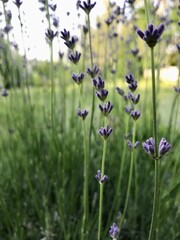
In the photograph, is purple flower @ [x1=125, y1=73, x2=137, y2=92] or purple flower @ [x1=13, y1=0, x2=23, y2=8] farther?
purple flower @ [x1=13, y1=0, x2=23, y2=8]

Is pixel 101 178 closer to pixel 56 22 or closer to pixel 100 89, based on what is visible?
pixel 100 89

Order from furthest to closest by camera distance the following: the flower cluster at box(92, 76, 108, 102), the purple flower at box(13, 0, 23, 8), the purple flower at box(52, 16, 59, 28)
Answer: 1. the purple flower at box(52, 16, 59, 28)
2. the purple flower at box(13, 0, 23, 8)
3. the flower cluster at box(92, 76, 108, 102)

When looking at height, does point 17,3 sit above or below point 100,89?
above

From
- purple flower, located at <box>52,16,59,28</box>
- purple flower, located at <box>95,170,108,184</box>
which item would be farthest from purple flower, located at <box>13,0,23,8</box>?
purple flower, located at <box>95,170,108,184</box>

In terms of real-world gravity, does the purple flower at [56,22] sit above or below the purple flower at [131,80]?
above

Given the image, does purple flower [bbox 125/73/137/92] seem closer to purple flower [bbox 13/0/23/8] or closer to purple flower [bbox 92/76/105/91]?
purple flower [bbox 92/76/105/91]

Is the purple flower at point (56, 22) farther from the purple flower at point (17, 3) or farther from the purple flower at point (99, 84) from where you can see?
the purple flower at point (99, 84)

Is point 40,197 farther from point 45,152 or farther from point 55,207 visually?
point 45,152

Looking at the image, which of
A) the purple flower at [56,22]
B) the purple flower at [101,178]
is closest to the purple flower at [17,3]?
the purple flower at [56,22]

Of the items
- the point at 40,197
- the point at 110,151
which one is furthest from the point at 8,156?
the point at 110,151

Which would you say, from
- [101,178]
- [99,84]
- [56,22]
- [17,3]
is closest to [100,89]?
[99,84]

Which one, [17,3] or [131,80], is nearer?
[131,80]

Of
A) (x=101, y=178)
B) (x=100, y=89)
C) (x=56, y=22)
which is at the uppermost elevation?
(x=56, y=22)
